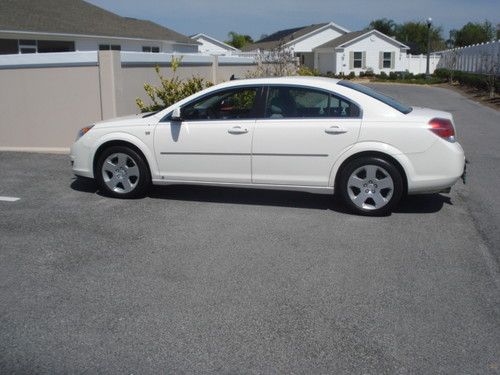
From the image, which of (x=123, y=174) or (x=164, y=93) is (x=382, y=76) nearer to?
(x=164, y=93)

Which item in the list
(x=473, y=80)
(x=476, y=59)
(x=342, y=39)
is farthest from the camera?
(x=342, y=39)

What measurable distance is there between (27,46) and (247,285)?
20.2 m

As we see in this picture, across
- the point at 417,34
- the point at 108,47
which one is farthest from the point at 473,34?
the point at 108,47

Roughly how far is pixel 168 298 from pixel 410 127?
11.8 feet

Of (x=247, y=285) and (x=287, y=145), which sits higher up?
(x=287, y=145)

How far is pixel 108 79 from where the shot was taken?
426 inches

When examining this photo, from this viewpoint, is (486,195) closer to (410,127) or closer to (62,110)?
(410,127)

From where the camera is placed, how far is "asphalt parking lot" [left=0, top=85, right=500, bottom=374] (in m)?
3.81

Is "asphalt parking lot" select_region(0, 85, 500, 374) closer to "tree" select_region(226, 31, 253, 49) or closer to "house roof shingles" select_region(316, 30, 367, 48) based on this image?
"house roof shingles" select_region(316, 30, 367, 48)

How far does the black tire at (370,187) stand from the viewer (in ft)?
22.2

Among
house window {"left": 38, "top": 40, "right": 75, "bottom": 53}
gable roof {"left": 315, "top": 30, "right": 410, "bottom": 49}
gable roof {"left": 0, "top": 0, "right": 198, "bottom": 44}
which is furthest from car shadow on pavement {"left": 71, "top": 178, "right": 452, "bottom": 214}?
gable roof {"left": 315, "top": 30, "right": 410, "bottom": 49}

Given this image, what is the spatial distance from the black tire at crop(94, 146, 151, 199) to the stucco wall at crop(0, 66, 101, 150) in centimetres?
350

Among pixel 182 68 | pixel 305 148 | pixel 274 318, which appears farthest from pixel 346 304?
pixel 182 68

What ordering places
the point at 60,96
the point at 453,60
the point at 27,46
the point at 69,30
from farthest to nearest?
the point at 453,60 < the point at 69,30 < the point at 27,46 < the point at 60,96
